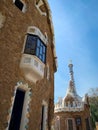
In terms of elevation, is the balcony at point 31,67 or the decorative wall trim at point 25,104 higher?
the balcony at point 31,67

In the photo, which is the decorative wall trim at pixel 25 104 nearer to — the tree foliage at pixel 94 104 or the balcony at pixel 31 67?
the balcony at pixel 31 67

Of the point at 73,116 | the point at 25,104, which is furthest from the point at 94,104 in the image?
the point at 25,104

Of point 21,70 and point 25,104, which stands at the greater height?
point 21,70

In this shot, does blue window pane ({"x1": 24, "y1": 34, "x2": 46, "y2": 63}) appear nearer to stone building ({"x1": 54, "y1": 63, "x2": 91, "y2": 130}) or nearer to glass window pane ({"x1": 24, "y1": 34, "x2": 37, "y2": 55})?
glass window pane ({"x1": 24, "y1": 34, "x2": 37, "y2": 55})

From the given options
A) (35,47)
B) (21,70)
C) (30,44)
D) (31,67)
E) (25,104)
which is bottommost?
(25,104)

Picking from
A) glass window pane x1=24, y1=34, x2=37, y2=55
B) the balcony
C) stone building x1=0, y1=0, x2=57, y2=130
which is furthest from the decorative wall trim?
glass window pane x1=24, y1=34, x2=37, y2=55

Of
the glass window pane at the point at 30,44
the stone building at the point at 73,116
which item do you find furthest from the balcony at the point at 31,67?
the stone building at the point at 73,116

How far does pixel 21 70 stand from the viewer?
29.4 feet

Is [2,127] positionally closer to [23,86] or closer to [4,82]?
[4,82]

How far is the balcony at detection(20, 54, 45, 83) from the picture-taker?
8.86m

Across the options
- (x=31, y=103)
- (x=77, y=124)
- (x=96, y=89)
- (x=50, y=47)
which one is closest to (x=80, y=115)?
(x=77, y=124)

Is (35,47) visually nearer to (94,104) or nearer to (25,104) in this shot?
(25,104)

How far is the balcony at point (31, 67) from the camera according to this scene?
886 cm

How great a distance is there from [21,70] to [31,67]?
2.12 feet
